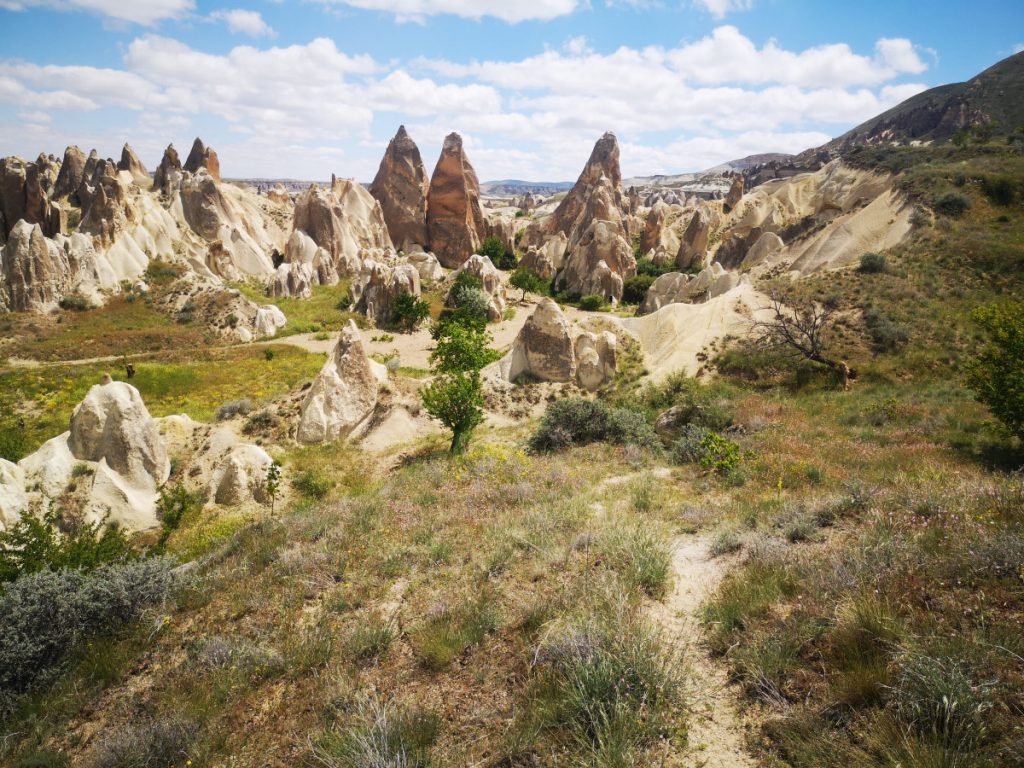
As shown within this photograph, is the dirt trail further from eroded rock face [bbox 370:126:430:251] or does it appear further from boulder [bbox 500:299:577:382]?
eroded rock face [bbox 370:126:430:251]

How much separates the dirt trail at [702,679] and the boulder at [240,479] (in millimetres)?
14049

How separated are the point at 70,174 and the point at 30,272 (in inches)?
1830

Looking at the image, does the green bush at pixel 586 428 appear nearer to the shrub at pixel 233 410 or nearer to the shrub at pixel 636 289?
the shrub at pixel 233 410

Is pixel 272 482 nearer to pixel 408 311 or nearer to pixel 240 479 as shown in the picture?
pixel 240 479

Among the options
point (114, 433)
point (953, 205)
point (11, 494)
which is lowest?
point (11, 494)

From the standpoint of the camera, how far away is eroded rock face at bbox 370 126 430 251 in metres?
73.3

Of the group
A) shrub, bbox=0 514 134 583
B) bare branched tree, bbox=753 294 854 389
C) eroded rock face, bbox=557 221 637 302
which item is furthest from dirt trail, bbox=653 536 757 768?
eroded rock face, bbox=557 221 637 302

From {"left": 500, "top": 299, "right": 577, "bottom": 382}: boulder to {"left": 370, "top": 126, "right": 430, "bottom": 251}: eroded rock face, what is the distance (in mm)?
50161

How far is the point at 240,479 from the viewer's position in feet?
51.4

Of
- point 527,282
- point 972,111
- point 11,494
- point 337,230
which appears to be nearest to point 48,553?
point 11,494

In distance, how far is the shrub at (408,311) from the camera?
4562cm

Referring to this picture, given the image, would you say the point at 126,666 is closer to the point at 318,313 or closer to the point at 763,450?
the point at 763,450

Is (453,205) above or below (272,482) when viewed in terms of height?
above

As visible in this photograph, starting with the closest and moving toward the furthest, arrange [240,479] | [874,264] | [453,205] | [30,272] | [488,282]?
[240,479]
[874,264]
[30,272]
[488,282]
[453,205]
